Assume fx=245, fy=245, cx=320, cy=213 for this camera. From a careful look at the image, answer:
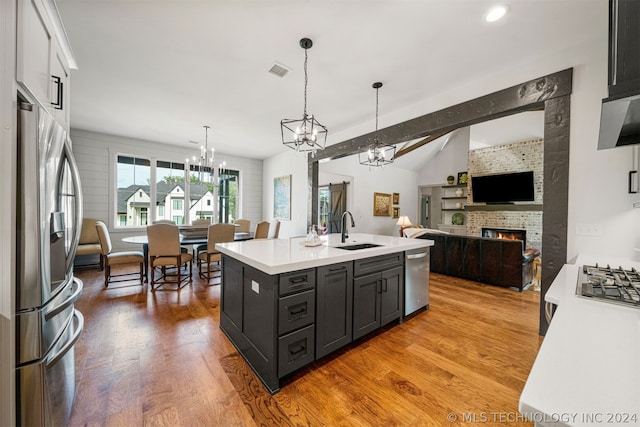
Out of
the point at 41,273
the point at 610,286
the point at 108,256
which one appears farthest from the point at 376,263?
the point at 108,256

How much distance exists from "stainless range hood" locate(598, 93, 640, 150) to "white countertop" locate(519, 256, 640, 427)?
32.3 inches

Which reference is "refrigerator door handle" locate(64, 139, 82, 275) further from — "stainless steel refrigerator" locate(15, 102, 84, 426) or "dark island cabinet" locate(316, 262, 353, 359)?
"dark island cabinet" locate(316, 262, 353, 359)

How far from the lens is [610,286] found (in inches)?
46.5

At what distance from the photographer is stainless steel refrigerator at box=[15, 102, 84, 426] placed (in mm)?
1022

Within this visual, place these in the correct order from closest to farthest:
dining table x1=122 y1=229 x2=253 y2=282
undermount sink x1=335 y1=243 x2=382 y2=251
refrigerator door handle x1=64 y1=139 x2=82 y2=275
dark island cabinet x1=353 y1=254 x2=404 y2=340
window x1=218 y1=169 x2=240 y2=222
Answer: refrigerator door handle x1=64 y1=139 x2=82 y2=275, dark island cabinet x1=353 y1=254 x2=404 y2=340, undermount sink x1=335 y1=243 x2=382 y2=251, dining table x1=122 y1=229 x2=253 y2=282, window x1=218 y1=169 x2=240 y2=222

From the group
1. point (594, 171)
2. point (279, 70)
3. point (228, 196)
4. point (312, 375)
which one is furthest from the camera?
point (228, 196)

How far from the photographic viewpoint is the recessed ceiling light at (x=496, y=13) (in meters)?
1.93

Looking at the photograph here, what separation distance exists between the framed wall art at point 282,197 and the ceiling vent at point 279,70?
11.4 ft

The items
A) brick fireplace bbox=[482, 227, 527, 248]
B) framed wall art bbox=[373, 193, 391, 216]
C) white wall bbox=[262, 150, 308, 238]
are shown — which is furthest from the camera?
framed wall art bbox=[373, 193, 391, 216]

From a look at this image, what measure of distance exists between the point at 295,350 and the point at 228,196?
5.99 m

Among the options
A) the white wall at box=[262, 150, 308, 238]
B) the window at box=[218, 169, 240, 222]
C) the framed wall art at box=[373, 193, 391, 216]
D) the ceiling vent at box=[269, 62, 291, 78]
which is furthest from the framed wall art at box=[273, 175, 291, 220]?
the ceiling vent at box=[269, 62, 291, 78]

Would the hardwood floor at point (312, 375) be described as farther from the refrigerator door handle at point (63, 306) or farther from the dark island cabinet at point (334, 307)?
the refrigerator door handle at point (63, 306)

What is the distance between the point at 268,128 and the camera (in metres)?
4.81

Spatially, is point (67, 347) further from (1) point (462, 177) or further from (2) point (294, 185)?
(1) point (462, 177)
